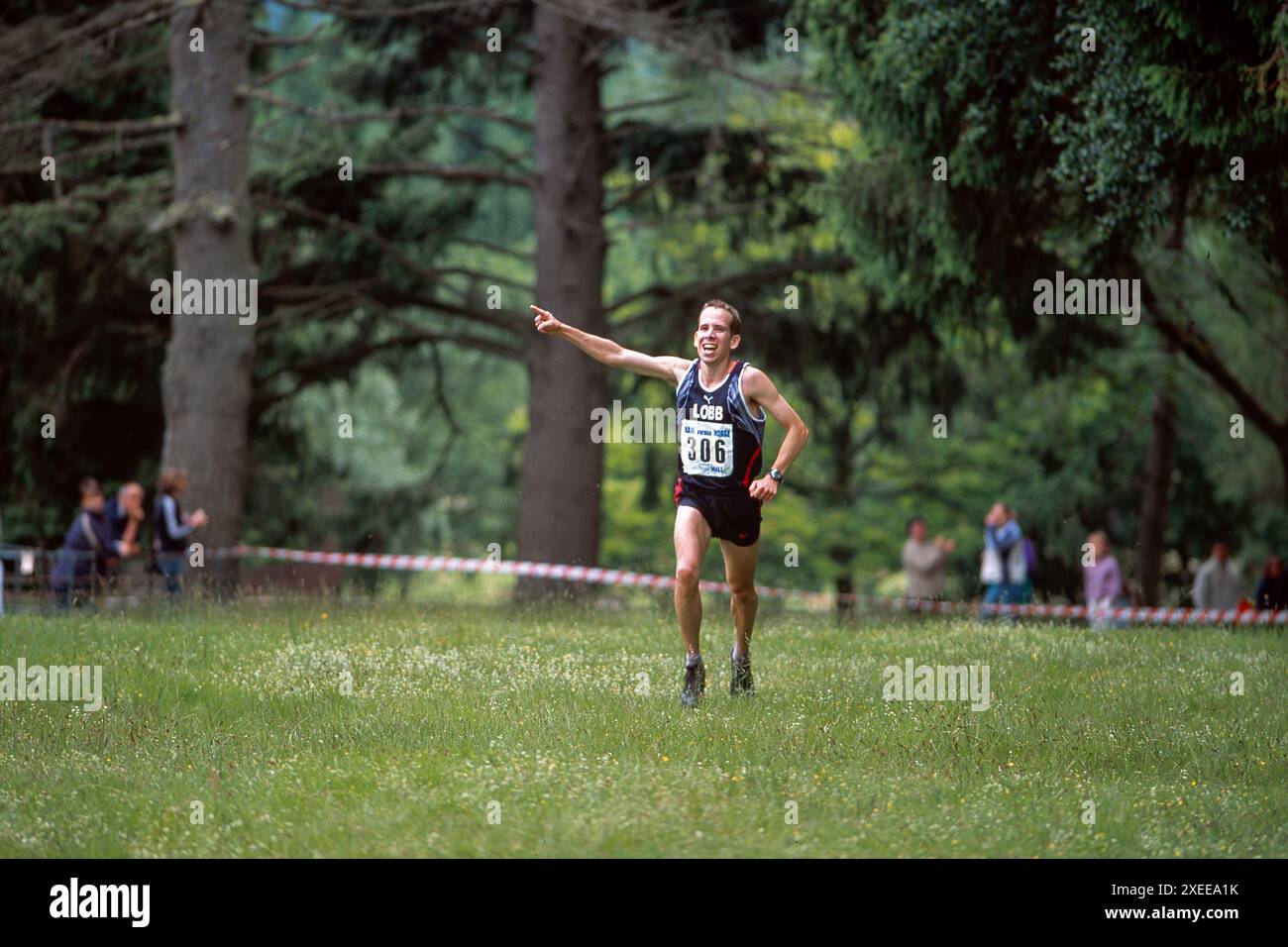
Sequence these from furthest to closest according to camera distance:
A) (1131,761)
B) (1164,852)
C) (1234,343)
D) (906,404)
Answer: (1234,343) < (906,404) < (1131,761) < (1164,852)

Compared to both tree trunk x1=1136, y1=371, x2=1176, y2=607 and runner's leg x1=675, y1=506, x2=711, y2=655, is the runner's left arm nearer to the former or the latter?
runner's leg x1=675, y1=506, x2=711, y2=655

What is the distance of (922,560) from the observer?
68.9ft

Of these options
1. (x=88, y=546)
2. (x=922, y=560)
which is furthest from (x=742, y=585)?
(x=922, y=560)

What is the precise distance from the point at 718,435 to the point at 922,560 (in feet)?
38.2

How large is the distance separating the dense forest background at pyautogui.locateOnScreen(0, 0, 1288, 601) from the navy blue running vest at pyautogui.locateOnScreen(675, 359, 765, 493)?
551 cm

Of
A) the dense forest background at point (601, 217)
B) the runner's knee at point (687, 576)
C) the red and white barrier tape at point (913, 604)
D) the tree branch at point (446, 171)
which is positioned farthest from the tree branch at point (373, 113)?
the runner's knee at point (687, 576)

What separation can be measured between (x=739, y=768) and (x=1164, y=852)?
6.73 feet

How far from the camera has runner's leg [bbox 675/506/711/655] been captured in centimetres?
974

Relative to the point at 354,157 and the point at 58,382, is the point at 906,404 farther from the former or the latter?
the point at 58,382

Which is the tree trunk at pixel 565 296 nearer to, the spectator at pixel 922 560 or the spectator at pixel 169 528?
the spectator at pixel 922 560

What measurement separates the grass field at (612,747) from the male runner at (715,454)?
653 millimetres

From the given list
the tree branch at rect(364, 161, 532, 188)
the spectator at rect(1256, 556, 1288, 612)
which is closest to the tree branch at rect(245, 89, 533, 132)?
the tree branch at rect(364, 161, 532, 188)

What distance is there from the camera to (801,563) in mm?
40531
